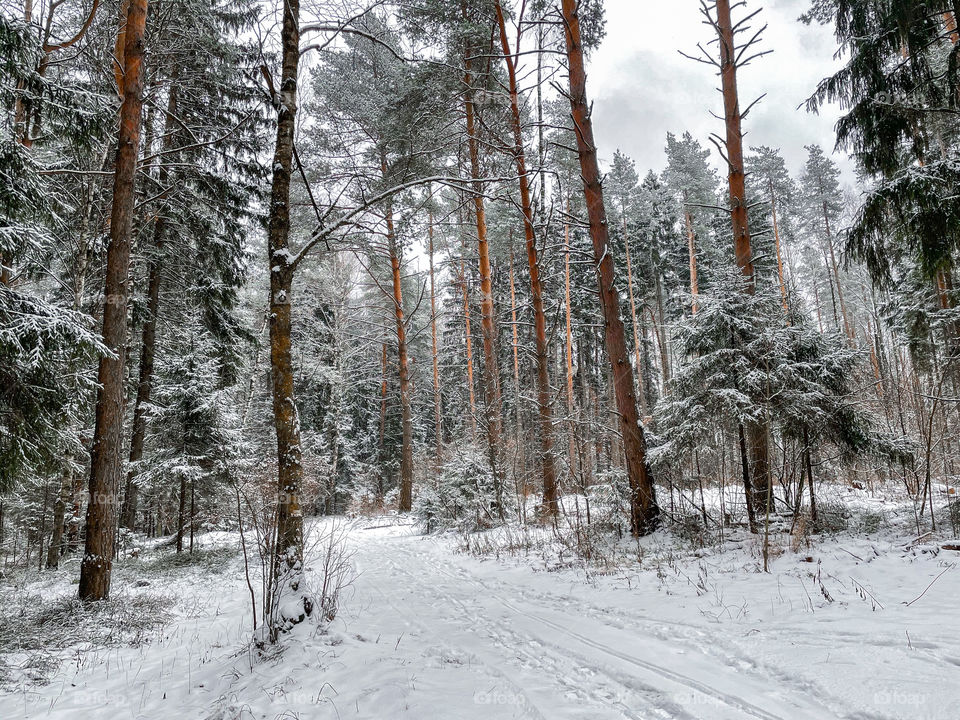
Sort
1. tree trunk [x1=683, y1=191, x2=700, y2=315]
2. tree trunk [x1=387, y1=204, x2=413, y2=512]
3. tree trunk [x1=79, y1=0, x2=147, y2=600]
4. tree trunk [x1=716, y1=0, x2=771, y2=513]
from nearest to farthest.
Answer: tree trunk [x1=79, y1=0, x2=147, y2=600] < tree trunk [x1=716, y1=0, x2=771, y2=513] < tree trunk [x1=387, y1=204, x2=413, y2=512] < tree trunk [x1=683, y1=191, x2=700, y2=315]

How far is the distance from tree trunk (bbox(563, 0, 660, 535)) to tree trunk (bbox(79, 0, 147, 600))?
6.53m

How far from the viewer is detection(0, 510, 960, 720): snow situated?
2475 millimetres

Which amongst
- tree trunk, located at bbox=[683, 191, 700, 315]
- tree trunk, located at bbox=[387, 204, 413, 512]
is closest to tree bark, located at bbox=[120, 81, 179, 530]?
tree trunk, located at bbox=[387, 204, 413, 512]

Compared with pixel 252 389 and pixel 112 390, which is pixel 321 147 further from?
pixel 112 390

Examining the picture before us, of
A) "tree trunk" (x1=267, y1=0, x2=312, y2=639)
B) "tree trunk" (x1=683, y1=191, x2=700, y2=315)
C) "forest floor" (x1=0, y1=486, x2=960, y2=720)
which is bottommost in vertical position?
"forest floor" (x1=0, y1=486, x2=960, y2=720)

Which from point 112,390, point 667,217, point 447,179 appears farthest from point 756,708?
point 667,217

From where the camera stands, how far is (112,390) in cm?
617

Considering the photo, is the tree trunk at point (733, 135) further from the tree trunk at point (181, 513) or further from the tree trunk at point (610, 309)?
the tree trunk at point (181, 513)

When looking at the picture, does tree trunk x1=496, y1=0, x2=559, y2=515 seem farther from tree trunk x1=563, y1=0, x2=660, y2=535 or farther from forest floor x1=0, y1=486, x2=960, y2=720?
forest floor x1=0, y1=486, x2=960, y2=720

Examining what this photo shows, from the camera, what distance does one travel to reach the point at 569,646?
344 centimetres

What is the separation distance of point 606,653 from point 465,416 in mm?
11343

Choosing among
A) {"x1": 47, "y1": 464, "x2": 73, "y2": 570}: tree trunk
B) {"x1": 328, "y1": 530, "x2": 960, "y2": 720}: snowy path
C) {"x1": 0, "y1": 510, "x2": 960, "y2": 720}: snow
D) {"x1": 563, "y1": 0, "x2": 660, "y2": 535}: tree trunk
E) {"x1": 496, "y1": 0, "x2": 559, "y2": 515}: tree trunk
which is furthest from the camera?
{"x1": 496, "y1": 0, "x2": 559, "y2": 515}: tree trunk

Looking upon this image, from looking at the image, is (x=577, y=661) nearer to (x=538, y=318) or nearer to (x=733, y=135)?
(x=733, y=135)

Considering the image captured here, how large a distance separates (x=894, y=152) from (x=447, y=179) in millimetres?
7929
